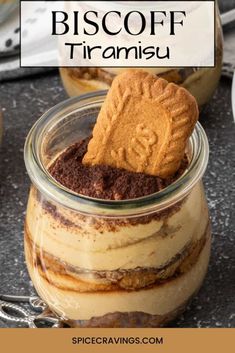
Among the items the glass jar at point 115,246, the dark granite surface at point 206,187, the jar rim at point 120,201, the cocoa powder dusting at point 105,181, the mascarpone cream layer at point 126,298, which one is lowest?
the dark granite surface at point 206,187

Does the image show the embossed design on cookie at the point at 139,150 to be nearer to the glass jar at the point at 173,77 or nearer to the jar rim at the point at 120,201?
the jar rim at the point at 120,201

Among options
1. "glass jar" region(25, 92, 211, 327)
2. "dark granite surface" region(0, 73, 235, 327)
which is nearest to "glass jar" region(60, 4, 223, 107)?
"dark granite surface" region(0, 73, 235, 327)

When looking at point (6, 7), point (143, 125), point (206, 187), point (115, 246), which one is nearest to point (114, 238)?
point (115, 246)

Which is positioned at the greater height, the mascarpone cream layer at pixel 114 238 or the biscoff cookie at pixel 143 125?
the biscoff cookie at pixel 143 125

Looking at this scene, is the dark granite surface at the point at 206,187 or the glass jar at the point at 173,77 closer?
the dark granite surface at the point at 206,187

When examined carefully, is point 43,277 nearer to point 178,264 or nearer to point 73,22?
point 178,264

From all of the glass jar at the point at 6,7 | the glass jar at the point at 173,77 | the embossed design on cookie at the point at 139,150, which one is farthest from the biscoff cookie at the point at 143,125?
the glass jar at the point at 6,7
